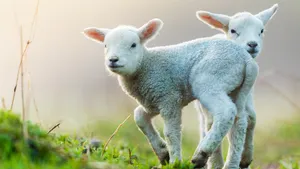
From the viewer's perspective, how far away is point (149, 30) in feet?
27.7

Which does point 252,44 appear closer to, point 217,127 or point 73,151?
point 217,127

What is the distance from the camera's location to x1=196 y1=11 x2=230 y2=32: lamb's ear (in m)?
9.46

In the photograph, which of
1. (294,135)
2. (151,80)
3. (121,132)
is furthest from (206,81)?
(121,132)

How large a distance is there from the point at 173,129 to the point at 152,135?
53 cm

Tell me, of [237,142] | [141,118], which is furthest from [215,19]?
[237,142]

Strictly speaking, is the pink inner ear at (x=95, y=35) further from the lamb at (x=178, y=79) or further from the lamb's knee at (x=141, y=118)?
the lamb's knee at (x=141, y=118)

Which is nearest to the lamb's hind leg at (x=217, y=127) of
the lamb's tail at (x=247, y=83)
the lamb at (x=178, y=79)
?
the lamb at (x=178, y=79)

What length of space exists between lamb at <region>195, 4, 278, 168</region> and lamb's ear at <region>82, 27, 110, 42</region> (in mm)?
1713

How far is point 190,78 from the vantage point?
796 centimetres

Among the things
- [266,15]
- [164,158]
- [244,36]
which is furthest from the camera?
[266,15]

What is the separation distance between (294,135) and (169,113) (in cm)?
404

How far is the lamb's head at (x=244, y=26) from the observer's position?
8.77 m

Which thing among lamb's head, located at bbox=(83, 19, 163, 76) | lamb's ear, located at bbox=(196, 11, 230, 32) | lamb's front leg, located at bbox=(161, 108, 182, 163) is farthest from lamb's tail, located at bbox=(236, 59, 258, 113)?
lamb's ear, located at bbox=(196, 11, 230, 32)

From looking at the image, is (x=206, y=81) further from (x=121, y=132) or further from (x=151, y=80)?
(x=121, y=132)
